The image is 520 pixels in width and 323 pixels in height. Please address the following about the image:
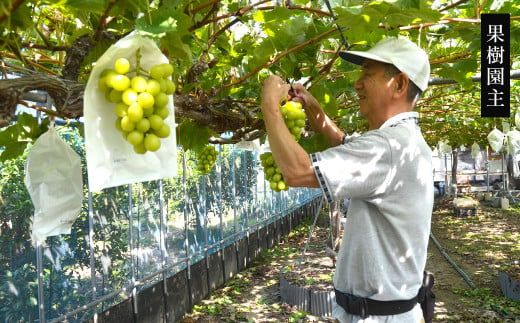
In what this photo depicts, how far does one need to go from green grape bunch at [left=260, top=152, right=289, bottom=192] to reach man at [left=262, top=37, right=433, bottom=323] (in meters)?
0.34

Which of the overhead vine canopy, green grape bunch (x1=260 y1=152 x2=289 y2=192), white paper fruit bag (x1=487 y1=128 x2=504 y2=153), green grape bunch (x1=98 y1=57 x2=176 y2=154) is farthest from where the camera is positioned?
white paper fruit bag (x1=487 y1=128 x2=504 y2=153)

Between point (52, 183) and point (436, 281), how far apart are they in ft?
21.3

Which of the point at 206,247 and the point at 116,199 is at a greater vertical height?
the point at 116,199

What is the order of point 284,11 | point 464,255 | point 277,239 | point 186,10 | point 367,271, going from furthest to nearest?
point 277,239 → point 464,255 → point 284,11 → point 367,271 → point 186,10

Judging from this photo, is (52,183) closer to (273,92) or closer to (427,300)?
(273,92)

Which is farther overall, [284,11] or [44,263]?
[44,263]

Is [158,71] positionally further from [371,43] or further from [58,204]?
[371,43]

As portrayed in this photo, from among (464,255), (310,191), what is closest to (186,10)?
Result: (464,255)

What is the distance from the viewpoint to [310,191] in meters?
15.2

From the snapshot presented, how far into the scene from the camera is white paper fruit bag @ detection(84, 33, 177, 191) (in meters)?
1.00

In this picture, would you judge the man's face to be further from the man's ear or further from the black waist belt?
the black waist belt

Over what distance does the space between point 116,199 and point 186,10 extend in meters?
3.04

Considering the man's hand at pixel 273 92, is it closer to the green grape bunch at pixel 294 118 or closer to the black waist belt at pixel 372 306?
the green grape bunch at pixel 294 118

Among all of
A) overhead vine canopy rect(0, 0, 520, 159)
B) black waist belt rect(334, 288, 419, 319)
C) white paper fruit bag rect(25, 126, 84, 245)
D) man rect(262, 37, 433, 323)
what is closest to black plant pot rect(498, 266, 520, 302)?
overhead vine canopy rect(0, 0, 520, 159)
